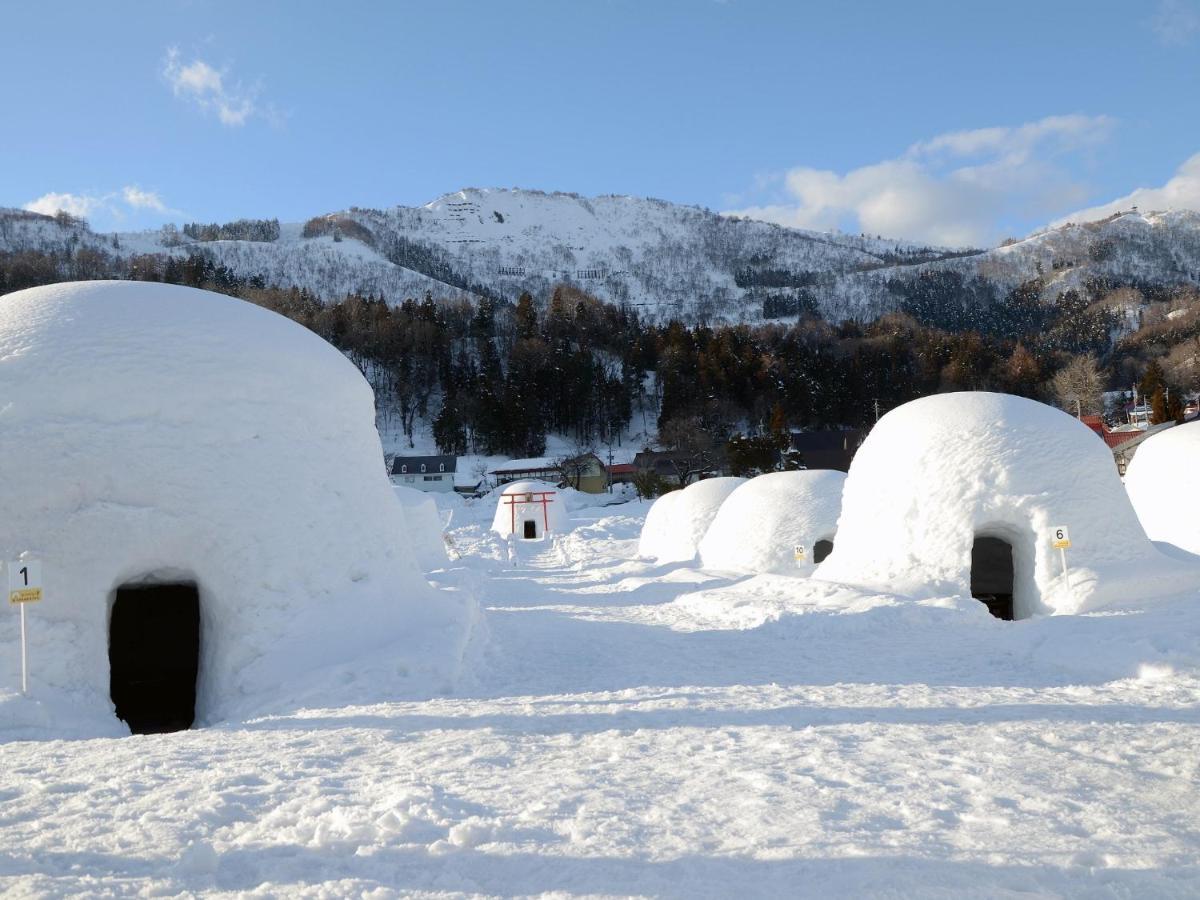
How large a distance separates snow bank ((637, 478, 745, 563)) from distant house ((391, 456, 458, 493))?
39.1 m

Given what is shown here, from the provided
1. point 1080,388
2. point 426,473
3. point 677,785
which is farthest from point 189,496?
point 1080,388

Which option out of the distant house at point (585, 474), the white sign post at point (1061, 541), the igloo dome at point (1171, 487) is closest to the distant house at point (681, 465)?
the distant house at point (585, 474)

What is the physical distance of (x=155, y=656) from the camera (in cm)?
1009

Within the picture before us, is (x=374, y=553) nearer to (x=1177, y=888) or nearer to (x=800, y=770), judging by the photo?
(x=800, y=770)

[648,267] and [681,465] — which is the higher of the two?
→ [648,267]

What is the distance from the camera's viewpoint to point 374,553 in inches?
376

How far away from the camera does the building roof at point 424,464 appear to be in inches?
2552

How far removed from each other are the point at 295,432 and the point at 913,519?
9.75 meters

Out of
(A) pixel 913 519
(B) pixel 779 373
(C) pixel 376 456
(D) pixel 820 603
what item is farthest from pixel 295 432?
(B) pixel 779 373

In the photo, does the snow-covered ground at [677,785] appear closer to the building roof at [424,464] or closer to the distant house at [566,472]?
the distant house at [566,472]

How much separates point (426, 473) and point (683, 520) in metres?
43.2

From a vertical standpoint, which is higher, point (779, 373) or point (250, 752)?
point (779, 373)

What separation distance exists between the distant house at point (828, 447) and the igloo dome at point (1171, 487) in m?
36.1

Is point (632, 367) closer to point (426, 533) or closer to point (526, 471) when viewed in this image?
point (526, 471)
